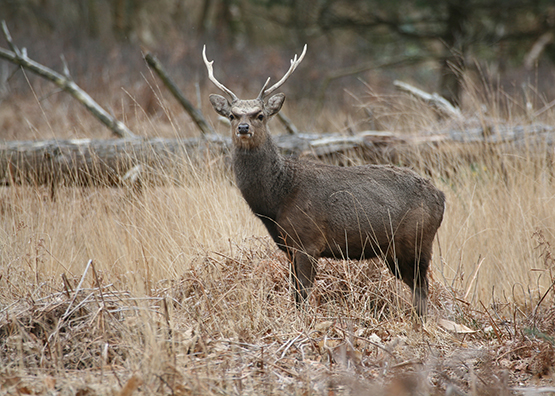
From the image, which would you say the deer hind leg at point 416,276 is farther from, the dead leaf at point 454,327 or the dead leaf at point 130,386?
the dead leaf at point 130,386

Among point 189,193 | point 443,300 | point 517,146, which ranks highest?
point 517,146

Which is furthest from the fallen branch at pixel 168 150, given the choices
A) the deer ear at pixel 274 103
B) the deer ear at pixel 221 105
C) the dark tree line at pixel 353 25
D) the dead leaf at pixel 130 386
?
the dead leaf at pixel 130 386

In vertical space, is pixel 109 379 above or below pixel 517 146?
below

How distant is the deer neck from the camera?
16.2 feet

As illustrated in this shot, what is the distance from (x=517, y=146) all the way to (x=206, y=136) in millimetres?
4248

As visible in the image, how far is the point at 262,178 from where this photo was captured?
4.95 metres

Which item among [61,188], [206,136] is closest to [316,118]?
[206,136]

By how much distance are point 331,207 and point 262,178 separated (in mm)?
661

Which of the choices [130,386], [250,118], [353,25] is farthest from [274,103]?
[353,25]

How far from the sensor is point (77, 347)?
377 cm

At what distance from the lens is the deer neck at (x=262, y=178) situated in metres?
4.93

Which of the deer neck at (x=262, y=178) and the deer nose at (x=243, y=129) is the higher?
the deer nose at (x=243, y=129)

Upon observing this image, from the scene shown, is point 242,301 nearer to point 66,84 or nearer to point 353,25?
point 66,84

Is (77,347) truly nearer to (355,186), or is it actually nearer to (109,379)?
(109,379)
